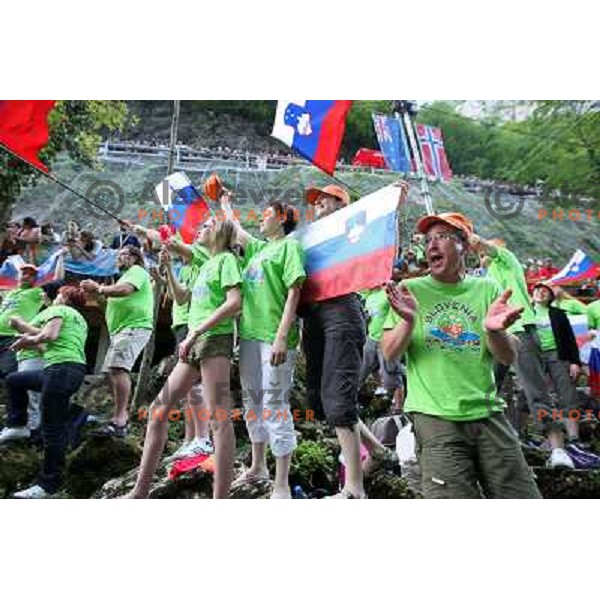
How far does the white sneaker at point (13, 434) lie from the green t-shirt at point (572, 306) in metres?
3.40

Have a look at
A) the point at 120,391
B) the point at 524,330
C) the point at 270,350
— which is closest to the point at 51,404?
the point at 120,391

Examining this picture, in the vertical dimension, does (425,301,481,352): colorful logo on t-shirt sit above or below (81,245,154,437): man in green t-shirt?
below

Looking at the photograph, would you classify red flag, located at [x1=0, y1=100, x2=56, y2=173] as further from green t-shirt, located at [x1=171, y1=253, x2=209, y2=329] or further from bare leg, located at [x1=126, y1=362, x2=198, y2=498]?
bare leg, located at [x1=126, y1=362, x2=198, y2=498]

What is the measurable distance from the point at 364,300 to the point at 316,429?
2.65ft

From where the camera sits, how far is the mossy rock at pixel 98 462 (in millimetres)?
4480

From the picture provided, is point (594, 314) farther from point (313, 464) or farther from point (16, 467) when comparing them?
point (16, 467)

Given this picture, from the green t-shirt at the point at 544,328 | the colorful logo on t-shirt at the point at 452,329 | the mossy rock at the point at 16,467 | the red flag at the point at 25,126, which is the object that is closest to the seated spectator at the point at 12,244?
the red flag at the point at 25,126

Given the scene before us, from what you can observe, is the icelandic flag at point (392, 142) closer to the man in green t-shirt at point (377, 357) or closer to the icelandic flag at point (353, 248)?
the icelandic flag at point (353, 248)

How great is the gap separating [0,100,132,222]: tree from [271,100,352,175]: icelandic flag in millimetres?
1012

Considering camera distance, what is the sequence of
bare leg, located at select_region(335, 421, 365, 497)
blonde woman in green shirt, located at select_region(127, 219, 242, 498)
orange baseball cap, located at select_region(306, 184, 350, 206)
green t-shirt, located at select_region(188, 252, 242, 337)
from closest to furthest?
bare leg, located at select_region(335, 421, 365, 497)
blonde woman in green shirt, located at select_region(127, 219, 242, 498)
green t-shirt, located at select_region(188, 252, 242, 337)
orange baseball cap, located at select_region(306, 184, 350, 206)

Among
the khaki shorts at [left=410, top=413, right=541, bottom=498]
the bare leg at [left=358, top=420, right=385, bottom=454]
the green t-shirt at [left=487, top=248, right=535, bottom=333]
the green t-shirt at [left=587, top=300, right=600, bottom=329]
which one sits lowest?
the khaki shorts at [left=410, top=413, right=541, bottom=498]

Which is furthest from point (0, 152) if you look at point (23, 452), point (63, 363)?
point (23, 452)

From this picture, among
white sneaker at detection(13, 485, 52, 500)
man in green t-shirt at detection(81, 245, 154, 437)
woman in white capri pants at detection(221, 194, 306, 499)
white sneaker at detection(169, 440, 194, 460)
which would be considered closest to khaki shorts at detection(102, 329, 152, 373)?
man in green t-shirt at detection(81, 245, 154, 437)

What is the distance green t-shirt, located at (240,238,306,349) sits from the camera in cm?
421
